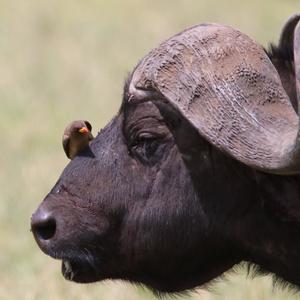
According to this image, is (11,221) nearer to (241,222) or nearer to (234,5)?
(241,222)

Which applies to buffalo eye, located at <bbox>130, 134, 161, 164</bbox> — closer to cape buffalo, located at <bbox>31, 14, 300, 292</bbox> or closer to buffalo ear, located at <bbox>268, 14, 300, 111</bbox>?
cape buffalo, located at <bbox>31, 14, 300, 292</bbox>

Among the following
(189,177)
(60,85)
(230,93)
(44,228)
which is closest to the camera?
(230,93)

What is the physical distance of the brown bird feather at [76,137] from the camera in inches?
230

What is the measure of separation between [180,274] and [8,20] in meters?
14.2

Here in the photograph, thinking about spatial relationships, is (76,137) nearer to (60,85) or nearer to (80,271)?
(80,271)

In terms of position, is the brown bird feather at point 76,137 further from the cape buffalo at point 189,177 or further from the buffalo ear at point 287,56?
the buffalo ear at point 287,56

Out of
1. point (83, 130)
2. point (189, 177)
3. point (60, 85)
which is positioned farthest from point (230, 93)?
point (60, 85)

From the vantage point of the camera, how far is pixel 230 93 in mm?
5281

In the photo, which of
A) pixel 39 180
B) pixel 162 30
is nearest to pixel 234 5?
pixel 162 30

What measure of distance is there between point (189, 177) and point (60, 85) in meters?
10.8

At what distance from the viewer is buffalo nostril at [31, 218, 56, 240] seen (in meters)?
5.70

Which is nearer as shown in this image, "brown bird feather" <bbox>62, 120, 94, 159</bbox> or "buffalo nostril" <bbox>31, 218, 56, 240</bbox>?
"buffalo nostril" <bbox>31, 218, 56, 240</bbox>

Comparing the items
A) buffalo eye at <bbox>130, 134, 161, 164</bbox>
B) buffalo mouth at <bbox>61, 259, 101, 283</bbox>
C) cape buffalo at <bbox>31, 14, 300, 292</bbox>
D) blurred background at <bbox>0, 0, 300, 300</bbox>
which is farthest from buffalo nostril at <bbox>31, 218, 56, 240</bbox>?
blurred background at <bbox>0, 0, 300, 300</bbox>

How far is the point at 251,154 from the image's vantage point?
17.2 ft
